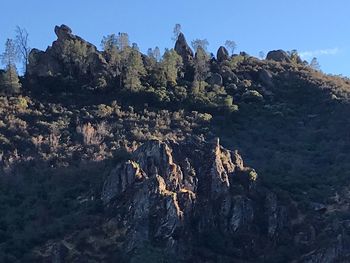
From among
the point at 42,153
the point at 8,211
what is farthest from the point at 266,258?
the point at 42,153

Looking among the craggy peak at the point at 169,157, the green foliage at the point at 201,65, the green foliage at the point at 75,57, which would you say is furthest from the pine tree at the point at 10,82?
the green foliage at the point at 201,65

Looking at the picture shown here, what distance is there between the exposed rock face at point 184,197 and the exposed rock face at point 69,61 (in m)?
34.9

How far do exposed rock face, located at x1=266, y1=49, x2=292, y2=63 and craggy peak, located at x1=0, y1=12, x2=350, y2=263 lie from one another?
6.75m

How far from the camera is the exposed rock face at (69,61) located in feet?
332

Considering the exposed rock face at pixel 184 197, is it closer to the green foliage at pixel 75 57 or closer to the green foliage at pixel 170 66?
the green foliage at pixel 75 57

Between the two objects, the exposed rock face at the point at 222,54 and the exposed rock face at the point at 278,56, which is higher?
the exposed rock face at the point at 278,56

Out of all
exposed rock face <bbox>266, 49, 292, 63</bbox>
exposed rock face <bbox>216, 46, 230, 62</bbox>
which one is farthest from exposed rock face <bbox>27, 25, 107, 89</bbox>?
exposed rock face <bbox>266, 49, 292, 63</bbox>

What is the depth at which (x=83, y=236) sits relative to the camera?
61.1 m

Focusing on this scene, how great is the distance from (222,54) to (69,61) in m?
26.1

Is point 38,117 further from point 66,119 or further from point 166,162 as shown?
point 166,162

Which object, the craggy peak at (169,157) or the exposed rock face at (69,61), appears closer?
the craggy peak at (169,157)

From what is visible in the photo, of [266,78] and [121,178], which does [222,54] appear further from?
[121,178]

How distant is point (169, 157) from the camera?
66.6 meters

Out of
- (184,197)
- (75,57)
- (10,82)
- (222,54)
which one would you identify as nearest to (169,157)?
(184,197)
